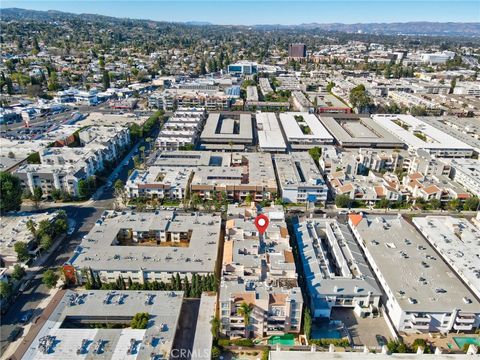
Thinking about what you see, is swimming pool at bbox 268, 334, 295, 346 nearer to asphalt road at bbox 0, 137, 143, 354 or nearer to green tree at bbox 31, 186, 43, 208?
asphalt road at bbox 0, 137, 143, 354

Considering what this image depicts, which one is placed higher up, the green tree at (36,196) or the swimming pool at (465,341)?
the green tree at (36,196)

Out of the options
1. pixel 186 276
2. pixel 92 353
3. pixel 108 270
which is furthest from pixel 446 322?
pixel 108 270

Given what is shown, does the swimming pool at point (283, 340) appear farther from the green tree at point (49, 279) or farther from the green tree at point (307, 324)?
the green tree at point (49, 279)

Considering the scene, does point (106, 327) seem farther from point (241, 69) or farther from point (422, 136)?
point (241, 69)

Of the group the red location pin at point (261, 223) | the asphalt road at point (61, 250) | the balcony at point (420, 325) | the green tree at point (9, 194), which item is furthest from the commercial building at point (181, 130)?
the balcony at point (420, 325)

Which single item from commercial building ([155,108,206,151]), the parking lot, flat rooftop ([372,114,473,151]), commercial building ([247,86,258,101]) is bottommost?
the parking lot

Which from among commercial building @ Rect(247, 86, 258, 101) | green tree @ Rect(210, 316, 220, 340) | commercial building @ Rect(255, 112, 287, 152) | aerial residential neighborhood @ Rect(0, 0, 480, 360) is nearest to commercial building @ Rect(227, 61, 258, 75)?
commercial building @ Rect(247, 86, 258, 101)

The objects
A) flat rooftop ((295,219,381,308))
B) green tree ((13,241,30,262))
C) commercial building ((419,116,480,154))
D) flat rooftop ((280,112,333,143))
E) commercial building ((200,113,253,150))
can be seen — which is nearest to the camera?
flat rooftop ((295,219,381,308))
